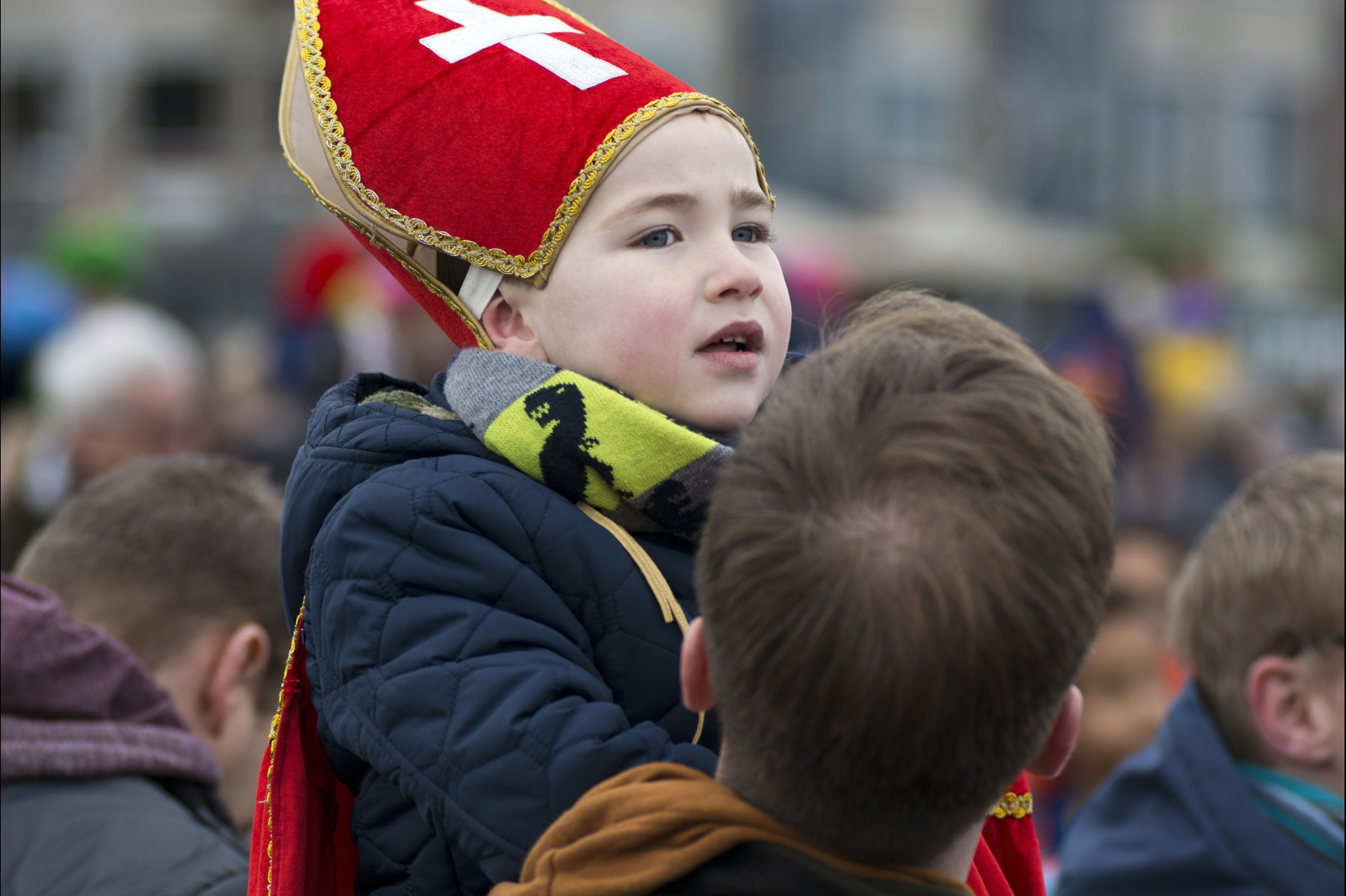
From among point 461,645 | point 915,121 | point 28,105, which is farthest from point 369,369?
point 915,121

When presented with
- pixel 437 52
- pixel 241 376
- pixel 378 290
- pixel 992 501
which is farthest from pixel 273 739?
pixel 241 376

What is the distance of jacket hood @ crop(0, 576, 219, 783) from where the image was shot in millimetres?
2232

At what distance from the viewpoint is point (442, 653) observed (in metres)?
1.42

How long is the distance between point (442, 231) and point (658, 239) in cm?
26

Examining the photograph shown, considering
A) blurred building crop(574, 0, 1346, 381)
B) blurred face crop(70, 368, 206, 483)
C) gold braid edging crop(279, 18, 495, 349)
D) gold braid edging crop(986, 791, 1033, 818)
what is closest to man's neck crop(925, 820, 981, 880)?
gold braid edging crop(986, 791, 1033, 818)

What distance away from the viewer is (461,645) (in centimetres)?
143

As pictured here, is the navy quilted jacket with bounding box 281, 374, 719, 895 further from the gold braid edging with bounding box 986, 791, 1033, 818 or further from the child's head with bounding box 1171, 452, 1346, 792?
the child's head with bounding box 1171, 452, 1346, 792

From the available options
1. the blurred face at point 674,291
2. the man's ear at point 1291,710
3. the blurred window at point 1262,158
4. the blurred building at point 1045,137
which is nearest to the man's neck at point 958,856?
the blurred face at point 674,291

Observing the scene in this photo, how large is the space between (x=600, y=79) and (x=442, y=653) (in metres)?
0.72

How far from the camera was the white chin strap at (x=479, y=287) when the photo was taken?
184cm

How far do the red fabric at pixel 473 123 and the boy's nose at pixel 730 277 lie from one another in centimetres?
19

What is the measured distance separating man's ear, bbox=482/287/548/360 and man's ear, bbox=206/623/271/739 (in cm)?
106

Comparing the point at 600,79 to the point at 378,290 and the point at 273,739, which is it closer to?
the point at 273,739

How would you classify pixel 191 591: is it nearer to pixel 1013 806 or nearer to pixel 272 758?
pixel 272 758
